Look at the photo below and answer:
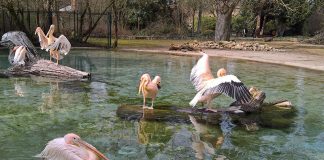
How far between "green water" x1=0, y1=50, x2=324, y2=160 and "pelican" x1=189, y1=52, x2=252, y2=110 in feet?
1.76

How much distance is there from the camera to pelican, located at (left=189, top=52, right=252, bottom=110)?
24.7ft

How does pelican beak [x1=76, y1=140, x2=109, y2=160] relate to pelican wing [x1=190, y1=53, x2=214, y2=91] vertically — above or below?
below

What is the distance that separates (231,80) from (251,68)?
34.7 ft

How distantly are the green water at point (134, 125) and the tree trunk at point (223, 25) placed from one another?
1759 cm

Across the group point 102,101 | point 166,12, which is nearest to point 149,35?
point 166,12

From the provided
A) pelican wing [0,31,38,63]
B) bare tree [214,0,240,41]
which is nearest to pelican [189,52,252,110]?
pelican wing [0,31,38,63]

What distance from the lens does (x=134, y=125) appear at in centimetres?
802

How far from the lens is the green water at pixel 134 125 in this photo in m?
6.77

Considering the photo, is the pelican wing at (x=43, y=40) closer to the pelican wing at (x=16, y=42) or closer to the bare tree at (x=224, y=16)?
the pelican wing at (x=16, y=42)

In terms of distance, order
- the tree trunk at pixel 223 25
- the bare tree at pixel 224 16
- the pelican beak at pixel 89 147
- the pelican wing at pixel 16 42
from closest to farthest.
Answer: the pelican beak at pixel 89 147, the pelican wing at pixel 16 42, the bare tree at pixel 224 16, the tree trunk at pixel 223 25

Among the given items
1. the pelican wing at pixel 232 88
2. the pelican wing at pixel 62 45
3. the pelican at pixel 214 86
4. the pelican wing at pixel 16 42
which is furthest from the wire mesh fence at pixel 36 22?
the pelican wing at pixel 232 88

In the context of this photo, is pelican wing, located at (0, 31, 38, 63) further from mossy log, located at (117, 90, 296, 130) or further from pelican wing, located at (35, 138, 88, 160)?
pelican wing, located at (35, 138, 88, 160)

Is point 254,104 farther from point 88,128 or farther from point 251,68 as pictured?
point 251,68

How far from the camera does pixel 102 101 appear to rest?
1028 cm
